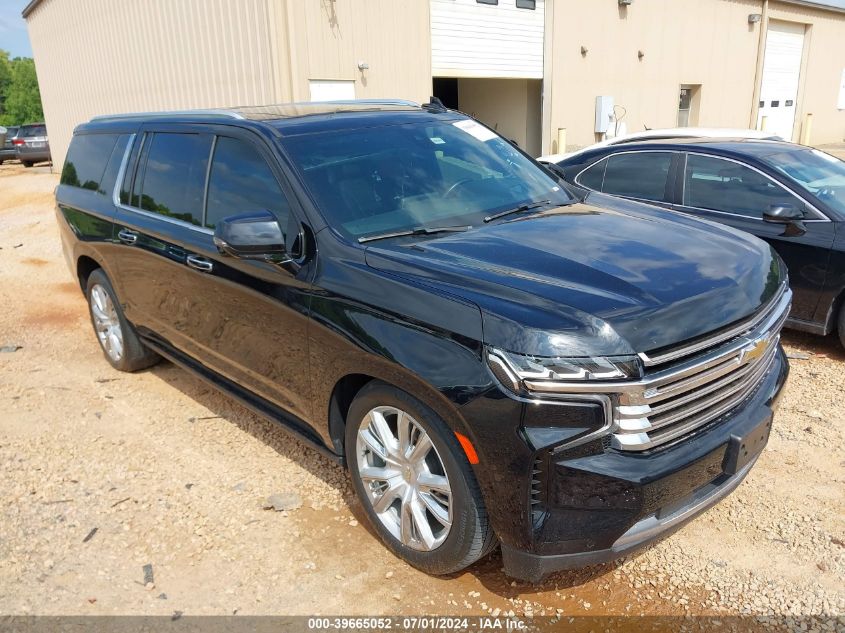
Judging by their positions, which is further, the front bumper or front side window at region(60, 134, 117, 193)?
front side window at region(60, 134, 117, 193)

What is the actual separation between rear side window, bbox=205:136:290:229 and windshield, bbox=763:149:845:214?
4.12 m

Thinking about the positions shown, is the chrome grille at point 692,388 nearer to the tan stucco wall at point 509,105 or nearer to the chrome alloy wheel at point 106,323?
the chrome alloy wheel at point 106,323

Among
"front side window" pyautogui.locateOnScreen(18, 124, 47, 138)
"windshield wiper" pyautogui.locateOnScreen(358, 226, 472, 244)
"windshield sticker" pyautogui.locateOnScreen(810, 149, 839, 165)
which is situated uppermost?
"windshield wiper" pyautogui.locateOnScreen(358, 226, 472, 244)

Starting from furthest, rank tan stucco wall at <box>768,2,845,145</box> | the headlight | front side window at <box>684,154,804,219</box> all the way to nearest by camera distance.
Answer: tan stucco wall at <box>768,2,845,145</box> → front side window at <box>684,154,804,219</box> → the headlight

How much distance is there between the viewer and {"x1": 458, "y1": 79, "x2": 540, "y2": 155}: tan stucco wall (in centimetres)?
1827

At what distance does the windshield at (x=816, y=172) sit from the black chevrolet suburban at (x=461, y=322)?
7.86 ft

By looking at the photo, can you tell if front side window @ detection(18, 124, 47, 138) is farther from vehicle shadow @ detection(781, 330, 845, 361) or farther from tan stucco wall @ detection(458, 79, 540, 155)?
vehicle shadow @ detection(781, 330, 845, 361)

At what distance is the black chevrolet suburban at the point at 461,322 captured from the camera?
2369 millimetres

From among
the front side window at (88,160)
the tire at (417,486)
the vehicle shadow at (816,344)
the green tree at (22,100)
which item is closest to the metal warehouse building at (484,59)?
the front side window at (88,160)

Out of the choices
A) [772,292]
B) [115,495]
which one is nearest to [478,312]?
[772,292]

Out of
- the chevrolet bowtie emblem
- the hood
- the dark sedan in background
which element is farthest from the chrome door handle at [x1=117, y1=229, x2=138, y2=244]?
the chevrolet bowtie emblem

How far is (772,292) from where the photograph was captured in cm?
301

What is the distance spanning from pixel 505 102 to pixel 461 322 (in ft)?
58.0

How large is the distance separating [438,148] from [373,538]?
207 cm
